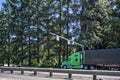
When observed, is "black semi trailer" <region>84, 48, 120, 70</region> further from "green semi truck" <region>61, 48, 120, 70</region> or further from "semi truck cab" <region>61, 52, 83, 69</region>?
"semi truck cab" <region>61, 52, 83, 69</region>

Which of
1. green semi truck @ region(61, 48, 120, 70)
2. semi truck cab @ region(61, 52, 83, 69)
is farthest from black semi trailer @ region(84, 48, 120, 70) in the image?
semi truck cab @ region(61, 52, 83, 69)

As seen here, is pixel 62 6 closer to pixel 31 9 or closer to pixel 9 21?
pixel 31 9

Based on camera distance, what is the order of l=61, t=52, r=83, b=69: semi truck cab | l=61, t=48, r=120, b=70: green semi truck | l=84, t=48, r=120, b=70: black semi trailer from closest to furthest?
1. l=84, t=48, r=120, b=70: black semi trailer
2. l=61, t=48, r=120, b=70: green semi truck
3. l=61, t=52, r=83, b=69: semi truck cab

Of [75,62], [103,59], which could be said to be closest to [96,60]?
[103,59]

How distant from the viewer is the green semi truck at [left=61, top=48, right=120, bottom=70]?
4894 cm

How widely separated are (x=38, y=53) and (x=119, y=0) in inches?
A: 911

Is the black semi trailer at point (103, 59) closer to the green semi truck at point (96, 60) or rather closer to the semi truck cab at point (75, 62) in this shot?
the green semi truck at point (96, 60)

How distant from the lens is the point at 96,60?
5194cm

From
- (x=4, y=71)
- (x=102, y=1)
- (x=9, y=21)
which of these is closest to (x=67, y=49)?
(x=102, y=1)

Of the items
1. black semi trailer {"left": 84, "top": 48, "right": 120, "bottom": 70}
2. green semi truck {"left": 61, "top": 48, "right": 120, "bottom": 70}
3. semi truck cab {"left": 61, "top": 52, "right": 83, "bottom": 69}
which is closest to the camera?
black semi trailer {"left": 84, "top": 48, "right": 120, "bottom": 70}

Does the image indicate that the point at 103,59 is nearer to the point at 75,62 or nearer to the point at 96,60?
the point at 96,60

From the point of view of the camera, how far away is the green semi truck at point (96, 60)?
4894 cm

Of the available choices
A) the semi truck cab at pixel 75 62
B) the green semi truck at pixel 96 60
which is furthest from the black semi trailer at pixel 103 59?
the semi truck cab at pixel 75 62

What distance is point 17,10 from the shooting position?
80.8 meters
